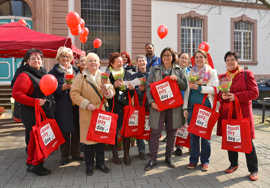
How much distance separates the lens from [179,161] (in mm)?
4418

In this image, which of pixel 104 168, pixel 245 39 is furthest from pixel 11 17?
pixel 245 39

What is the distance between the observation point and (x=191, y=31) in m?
15.4

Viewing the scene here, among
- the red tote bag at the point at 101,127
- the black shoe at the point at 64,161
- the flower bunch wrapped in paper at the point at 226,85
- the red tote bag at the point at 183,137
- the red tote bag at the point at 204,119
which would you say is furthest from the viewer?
the red tote bag at the point at 183,137

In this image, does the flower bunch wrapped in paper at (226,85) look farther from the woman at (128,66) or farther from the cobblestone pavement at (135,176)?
the woman at (128,66)

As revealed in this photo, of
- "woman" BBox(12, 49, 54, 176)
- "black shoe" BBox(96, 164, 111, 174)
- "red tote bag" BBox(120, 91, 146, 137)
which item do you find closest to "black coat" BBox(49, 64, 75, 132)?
"woman" BBox(12, 49, 54, 176)

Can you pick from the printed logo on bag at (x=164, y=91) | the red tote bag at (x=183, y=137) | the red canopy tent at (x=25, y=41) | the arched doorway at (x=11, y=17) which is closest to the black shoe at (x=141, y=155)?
the red tote bag at (x=183, y=137)

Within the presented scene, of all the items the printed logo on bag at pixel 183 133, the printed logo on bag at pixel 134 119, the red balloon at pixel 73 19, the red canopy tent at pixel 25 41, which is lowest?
the printed logo on bag at pixel 183 133

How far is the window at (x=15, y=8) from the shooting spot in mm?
12070

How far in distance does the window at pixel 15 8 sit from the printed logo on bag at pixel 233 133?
1197 centimetres

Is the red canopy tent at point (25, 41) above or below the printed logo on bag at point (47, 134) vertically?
above

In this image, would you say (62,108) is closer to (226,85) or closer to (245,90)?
(226,85)

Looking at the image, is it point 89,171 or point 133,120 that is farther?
point 133,120

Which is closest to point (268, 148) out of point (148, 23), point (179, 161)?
point (179, 161)

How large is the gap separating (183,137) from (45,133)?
246 cm
